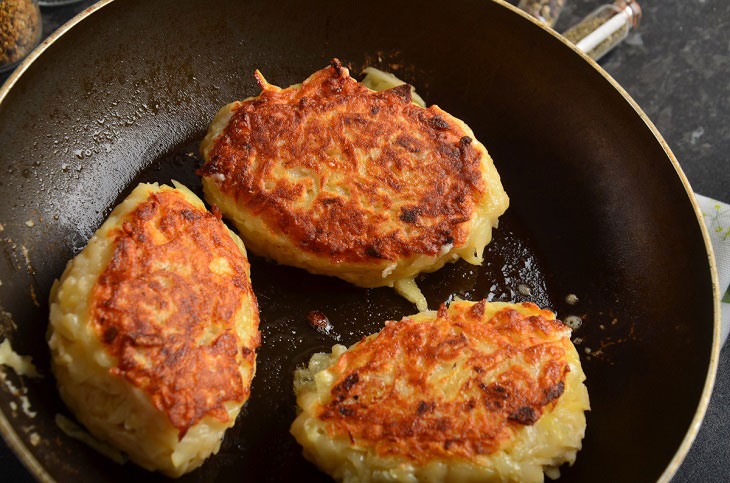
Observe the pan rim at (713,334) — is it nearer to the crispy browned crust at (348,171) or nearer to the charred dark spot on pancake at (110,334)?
the crispy browned crust at (348,171)

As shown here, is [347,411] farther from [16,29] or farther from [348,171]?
[16,29]

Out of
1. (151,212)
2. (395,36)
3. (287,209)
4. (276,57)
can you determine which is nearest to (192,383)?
(151,212)

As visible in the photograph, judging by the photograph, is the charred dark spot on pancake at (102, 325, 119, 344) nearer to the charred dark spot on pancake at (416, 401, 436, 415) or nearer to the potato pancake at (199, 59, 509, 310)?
the potato pancake at (199, 59, 509, 310)

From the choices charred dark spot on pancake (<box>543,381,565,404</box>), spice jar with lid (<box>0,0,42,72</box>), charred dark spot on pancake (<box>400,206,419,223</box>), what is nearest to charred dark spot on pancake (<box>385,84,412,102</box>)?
charred dark spot on pancake (<box>400,206,419,223</box>)

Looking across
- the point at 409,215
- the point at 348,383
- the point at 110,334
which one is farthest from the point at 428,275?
the point at 110,334

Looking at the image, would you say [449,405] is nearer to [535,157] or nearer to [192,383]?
[192,383]

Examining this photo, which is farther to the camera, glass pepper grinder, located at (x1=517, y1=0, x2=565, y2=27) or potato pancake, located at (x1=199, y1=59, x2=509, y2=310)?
glass pepper grinder, located at (x1=517, y1=0, x2=565, y2=27)
